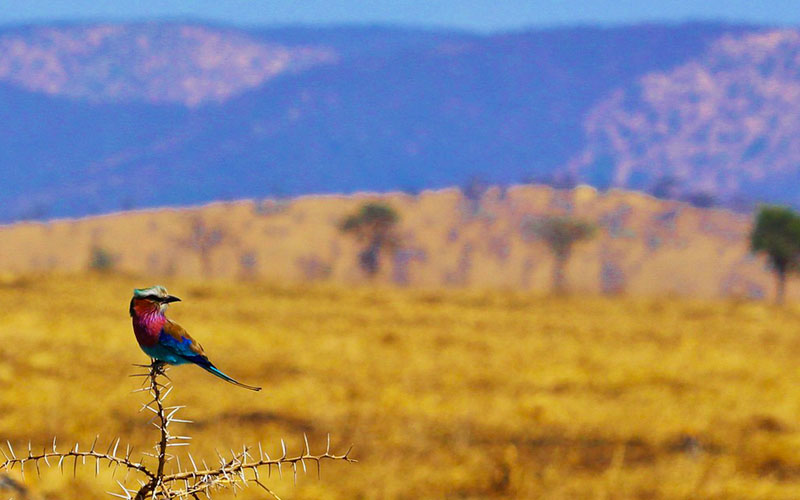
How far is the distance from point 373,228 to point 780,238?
126ft

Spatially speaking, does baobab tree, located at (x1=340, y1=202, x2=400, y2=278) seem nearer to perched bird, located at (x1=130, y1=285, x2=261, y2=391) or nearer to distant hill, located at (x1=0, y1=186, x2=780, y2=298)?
distant hill, located at (x1=0, y1=186, x2=780, y2=298)

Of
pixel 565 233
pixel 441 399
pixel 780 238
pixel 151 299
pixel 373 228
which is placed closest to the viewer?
pixel 151 299

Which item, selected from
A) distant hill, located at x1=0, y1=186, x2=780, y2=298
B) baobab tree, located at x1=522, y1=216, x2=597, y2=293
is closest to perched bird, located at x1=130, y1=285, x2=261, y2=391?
baobab tree, located at x1=522, y1=216, x2=597, y2=293

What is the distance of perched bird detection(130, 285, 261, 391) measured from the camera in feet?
4.61

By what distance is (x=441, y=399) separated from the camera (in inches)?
672

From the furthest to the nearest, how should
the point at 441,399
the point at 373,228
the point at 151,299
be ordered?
the point at 373,228 < the point at 441,399 < the point at 151,299

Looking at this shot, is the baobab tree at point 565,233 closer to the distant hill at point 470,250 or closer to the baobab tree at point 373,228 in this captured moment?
the baobab tree at point 373,228

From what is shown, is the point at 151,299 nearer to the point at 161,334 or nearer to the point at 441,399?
the point at 161,334

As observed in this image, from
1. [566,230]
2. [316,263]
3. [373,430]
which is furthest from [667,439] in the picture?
[316,263]

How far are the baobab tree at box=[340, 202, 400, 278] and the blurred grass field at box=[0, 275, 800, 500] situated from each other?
54.1m

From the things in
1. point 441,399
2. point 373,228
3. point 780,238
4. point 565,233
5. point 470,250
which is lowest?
point 441,399

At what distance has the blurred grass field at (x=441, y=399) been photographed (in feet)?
37.0

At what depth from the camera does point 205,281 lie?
4159 centimetres

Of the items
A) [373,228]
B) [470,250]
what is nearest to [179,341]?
[373,228]
